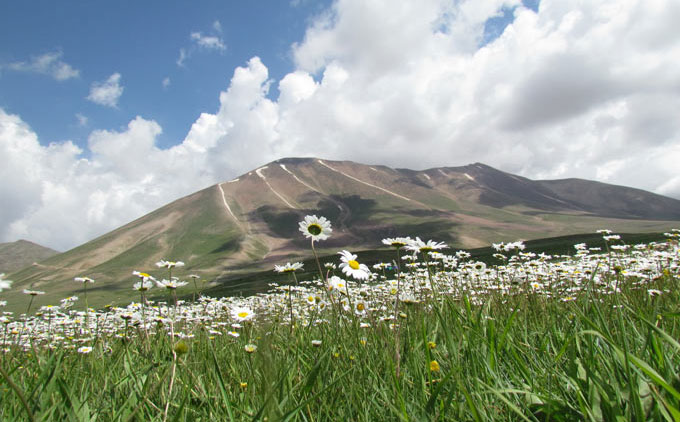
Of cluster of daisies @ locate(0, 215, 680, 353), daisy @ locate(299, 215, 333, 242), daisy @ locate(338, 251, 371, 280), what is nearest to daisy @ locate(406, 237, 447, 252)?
cluster of daisies @ locate(0, 215, 680, 353)

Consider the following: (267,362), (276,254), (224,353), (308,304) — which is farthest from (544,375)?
(276,254)

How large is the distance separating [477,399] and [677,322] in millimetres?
2145

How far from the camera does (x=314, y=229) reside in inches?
150

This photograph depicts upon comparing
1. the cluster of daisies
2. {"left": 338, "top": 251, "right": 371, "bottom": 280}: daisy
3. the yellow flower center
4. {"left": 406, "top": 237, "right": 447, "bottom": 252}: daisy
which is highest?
the yellow flower center

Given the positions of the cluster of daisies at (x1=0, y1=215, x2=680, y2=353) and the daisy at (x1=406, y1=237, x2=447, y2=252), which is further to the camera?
the cluster of daisies at (x1=0, y1=215, x2=680, y2=353)

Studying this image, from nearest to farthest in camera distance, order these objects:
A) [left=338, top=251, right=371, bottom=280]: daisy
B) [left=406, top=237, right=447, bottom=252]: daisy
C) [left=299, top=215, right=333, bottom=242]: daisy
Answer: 1. [left=338, top=251, right=371, bottom=280]: daisy
2. [left=406, top=237, right=447, bottom=252]: daisy
3. [left=299, top=215, right=333, bottom=242]: daisy

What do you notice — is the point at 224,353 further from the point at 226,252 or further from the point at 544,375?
the point at 226,252

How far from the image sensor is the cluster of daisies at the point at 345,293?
134 inches

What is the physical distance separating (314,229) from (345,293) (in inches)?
32.1

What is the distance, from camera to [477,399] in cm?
164

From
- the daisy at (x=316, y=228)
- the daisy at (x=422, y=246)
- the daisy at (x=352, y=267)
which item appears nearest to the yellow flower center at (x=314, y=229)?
the daisy at (x=316, y=228)

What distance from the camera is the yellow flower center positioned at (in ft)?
12.2

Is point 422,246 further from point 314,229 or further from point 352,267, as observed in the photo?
point 314,229

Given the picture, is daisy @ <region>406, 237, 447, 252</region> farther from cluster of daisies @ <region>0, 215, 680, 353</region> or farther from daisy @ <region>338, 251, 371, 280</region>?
daisy @ <region>338, 251, 371, 280</region>
